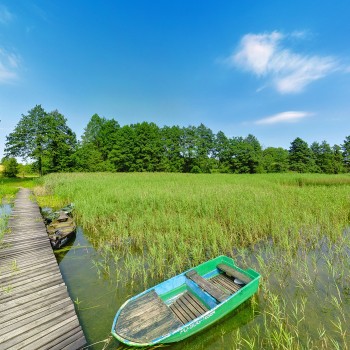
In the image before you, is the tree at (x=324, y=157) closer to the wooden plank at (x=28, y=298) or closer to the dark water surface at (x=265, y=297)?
the dark water surface at (x=265, y=297)

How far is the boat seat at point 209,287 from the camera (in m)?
4.05

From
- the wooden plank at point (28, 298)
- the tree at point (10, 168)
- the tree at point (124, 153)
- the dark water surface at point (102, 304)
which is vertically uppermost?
the tree at point (124, 153)

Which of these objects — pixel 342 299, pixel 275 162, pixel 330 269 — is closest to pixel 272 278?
pixel 342 299

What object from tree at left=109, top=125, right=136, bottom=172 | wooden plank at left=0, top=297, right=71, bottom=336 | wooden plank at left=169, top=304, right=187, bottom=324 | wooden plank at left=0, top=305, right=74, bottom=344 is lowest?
wooden plank at left=169, top=304, right=187, bottom=324

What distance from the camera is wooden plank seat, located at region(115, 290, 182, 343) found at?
322 centimetres

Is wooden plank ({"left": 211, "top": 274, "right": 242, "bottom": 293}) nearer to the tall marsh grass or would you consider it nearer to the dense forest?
the tall marsh grass

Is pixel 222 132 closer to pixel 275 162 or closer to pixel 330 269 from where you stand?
pixel 275 162

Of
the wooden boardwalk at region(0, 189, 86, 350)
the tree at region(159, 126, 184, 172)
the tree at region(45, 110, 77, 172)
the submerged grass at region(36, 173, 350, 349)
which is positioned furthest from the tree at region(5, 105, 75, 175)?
the wooden boardwalk at region(0, 189, 86, 350)

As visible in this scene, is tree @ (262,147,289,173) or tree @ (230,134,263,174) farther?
tree @ (262,147,289,173)

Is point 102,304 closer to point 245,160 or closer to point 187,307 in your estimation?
point 187,307

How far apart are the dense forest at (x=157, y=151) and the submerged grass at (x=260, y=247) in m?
27.5

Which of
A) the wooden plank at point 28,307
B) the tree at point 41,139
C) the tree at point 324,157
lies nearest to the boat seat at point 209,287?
the wooden plank at point 28,307

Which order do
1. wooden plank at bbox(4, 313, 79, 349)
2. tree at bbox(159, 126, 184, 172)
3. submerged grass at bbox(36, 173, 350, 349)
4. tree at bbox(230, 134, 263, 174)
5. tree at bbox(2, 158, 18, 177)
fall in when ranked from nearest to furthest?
1. wooden plank at bbox(4, 313, 79, 349)
2. submerged grass at bbox(36, 173, 350, 349)
3. tree at bbox(2, 158, 18, 177)
4. tree at bbox(159, 126, 184, 172)
5. tree at bbox(230, 134, 263, 174)

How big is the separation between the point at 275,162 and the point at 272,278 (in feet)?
197
